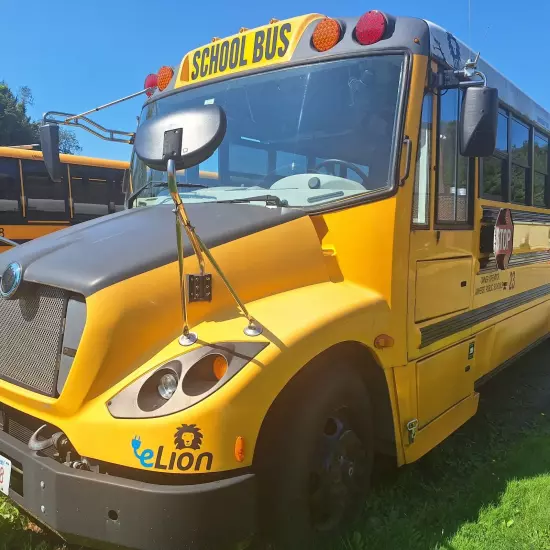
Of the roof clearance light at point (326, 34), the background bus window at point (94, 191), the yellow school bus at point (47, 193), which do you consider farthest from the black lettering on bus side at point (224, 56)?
the background bus window at point (94, 191)

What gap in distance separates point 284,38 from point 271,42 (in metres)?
0.09

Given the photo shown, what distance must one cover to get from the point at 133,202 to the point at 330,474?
2144 mm

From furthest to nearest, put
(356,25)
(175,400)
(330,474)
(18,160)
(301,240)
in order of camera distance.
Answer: (18,160) < (356,25) < (301,240) < (330,474) < (175,400)

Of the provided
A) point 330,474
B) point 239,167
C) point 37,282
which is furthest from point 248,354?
point 239,167

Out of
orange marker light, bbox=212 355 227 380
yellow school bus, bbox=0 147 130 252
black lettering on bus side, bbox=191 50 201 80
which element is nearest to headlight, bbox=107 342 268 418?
orange marker light, bbox=212 355 227 380

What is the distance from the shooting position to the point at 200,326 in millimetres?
2381

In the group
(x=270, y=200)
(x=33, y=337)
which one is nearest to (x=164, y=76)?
(x=270, y=200)

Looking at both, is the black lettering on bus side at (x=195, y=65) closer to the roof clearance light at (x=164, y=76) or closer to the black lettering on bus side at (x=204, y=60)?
the black lettering on bus side at (x=204, y=60)

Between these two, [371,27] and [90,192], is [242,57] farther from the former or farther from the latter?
[90,192]

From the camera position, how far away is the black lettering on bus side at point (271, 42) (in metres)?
3.41

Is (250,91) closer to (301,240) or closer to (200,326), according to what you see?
(301,240)

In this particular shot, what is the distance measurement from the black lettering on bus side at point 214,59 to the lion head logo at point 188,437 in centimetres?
247

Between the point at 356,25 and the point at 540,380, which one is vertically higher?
the point at 356,25

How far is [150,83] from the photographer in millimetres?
4223
